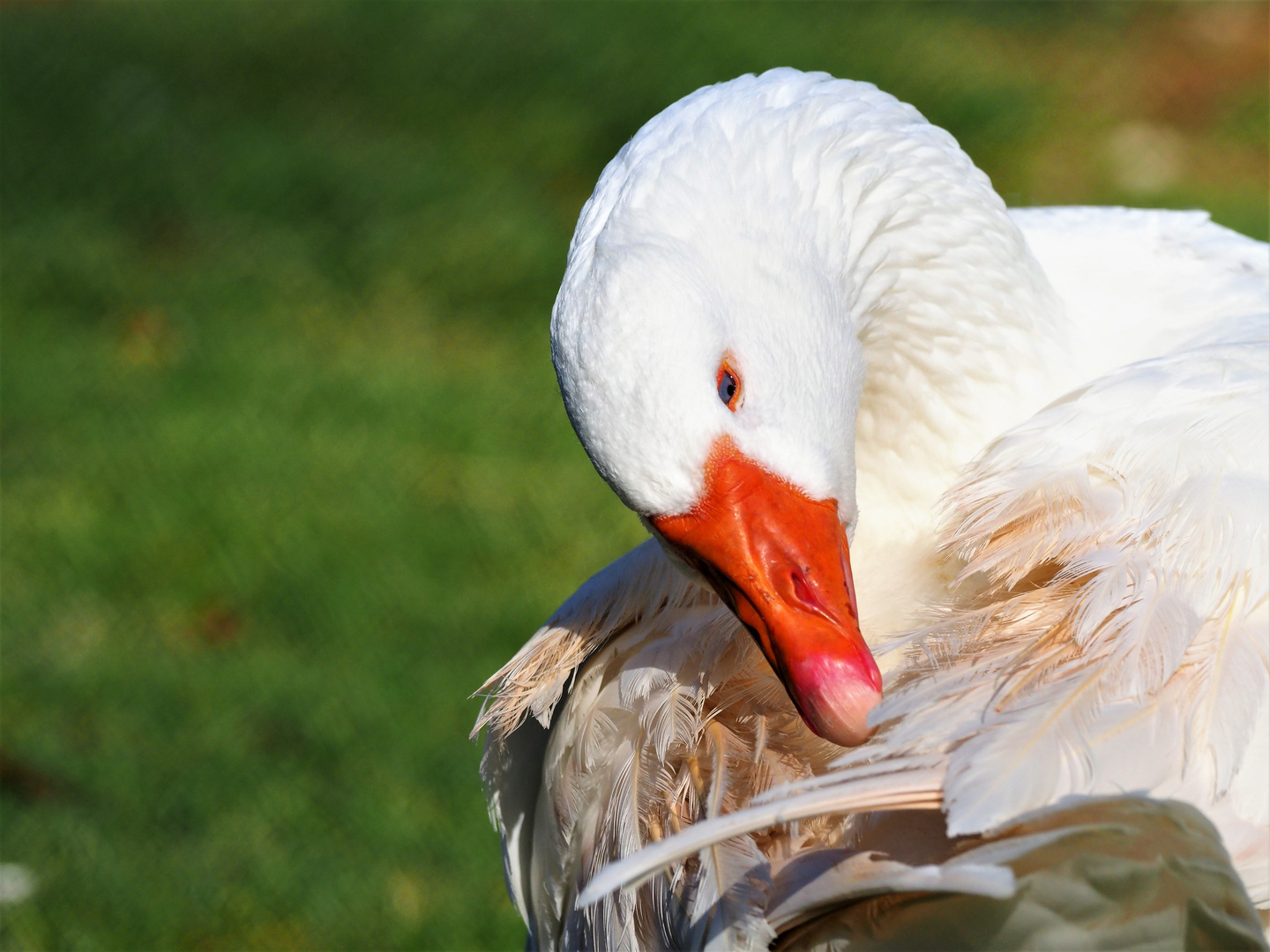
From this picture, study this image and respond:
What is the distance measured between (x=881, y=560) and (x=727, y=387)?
0.53 m

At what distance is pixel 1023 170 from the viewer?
768 centimetres

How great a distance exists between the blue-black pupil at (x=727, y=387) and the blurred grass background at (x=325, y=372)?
2139 mm

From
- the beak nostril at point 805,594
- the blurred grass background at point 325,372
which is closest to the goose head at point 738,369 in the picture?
the beak nostril at point 805,594

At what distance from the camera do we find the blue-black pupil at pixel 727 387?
168 cm

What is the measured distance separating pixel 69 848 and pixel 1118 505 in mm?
2990

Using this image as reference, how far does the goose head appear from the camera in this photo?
1.64m

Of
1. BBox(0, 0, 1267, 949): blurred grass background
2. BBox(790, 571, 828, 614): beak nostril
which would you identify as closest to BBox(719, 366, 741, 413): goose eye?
BBox(790, 571, 828, 614): beak nostril

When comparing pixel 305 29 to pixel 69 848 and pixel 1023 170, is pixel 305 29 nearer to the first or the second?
pixel 1023 170

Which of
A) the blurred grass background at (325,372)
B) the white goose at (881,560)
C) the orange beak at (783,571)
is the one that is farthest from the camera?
the blurred grass background at (325,372)

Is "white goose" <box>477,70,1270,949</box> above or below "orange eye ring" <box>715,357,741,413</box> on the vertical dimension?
below

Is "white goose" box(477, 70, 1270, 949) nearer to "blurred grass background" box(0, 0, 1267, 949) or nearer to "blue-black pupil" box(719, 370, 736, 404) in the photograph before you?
"blue-black pupil" box(719, 370, 736, 404)

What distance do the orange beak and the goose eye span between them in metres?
0.06

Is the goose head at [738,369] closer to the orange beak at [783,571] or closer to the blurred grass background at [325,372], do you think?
the orange beak at [783,571]

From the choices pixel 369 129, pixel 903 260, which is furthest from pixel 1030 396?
pixel 369 129
